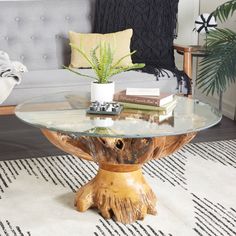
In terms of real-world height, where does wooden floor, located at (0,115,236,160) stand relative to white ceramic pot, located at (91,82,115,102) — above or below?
below

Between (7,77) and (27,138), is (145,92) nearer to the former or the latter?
(7,77)

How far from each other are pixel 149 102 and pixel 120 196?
44cm

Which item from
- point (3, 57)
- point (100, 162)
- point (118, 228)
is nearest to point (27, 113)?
point (100, 162)

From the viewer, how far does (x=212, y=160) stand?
9.42 feet

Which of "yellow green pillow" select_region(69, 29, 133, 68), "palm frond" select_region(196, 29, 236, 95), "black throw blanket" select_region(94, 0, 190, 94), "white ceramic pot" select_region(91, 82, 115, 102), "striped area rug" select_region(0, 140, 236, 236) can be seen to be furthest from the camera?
"black throw blanket" select_region(94, 0, 190, 94)

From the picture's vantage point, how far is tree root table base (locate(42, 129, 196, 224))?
80.0 inches

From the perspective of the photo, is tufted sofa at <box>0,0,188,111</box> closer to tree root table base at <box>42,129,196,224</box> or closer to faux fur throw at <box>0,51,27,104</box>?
faux fur throw at <box>0,51,27,104</box>

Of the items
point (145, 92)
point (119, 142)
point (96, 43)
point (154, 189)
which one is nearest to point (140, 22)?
point (96, 43)

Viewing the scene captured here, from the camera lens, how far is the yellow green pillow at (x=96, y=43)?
3523 mm

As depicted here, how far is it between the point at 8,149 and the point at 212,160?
1205 millimetres

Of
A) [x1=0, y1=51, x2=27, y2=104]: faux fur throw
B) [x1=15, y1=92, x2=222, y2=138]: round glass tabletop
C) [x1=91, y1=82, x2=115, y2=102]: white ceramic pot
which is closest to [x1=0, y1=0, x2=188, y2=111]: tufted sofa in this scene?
[x1=0, y1=51, x2=27, y2=104]: faux fur throw

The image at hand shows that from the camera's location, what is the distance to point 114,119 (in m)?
2.10

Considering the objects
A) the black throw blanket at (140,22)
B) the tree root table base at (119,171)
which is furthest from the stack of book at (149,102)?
the black throw blanket at (140,22)

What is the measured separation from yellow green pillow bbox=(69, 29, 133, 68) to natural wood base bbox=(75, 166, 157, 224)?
4.95 ft
